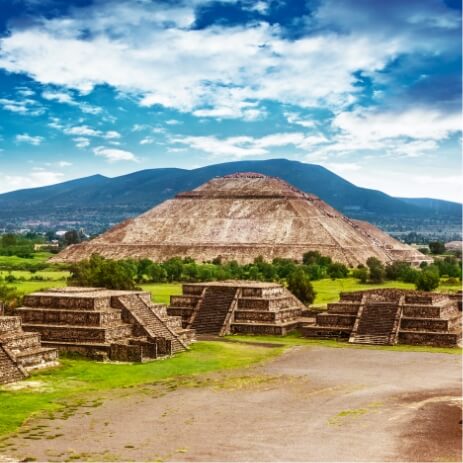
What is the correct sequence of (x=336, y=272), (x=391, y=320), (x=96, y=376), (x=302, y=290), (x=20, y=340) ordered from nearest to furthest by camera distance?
(x=96, y=376), (x=20, y=340), (x=391, y=320), (x=302, y=290), (x=336, y=272)

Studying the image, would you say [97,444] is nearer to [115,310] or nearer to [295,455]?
[295,455]

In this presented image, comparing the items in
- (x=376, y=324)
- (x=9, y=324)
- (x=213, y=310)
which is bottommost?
(x=376, y=324)

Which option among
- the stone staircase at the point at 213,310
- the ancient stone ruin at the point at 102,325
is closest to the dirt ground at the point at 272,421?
the ancient stone ruin at the point at 102,325

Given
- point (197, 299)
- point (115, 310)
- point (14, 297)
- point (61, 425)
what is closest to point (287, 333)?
point (197, 299)

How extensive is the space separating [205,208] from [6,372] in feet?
402

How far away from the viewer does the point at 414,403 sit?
27578 mm

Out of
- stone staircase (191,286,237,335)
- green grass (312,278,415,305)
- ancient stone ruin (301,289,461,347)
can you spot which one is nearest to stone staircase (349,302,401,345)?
ancient stone ruin (301,289,461,347)

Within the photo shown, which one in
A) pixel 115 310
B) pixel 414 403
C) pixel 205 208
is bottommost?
pixel 414 403

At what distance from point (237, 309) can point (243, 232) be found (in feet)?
293

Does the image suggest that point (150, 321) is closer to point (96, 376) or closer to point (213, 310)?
point (96, 376)

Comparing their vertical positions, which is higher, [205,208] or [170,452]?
[205,208]

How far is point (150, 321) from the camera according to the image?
4072 cm

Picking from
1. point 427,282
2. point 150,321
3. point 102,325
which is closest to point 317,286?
point 427,282

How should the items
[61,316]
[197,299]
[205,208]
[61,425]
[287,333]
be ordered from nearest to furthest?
1. [61,425]
2. [61,316]
3. [287,333]
4. [197,299]
5. [205,208]
